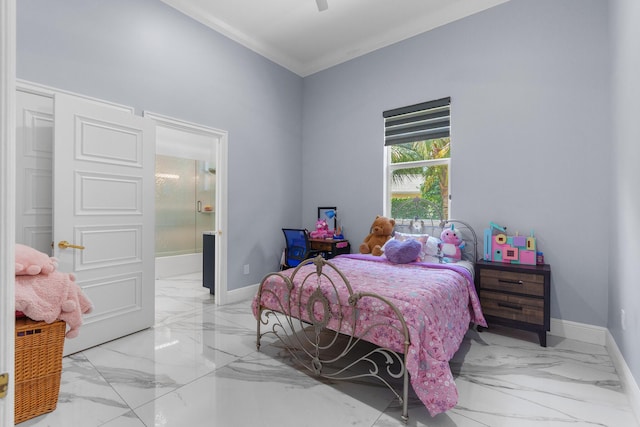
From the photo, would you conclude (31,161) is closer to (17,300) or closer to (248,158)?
(17,300)

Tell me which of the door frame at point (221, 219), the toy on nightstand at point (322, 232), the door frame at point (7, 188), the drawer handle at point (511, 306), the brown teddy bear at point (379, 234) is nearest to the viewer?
the door frame at point (7, 188)

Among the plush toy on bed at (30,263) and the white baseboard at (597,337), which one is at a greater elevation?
the plush toy on bed at (30,263)

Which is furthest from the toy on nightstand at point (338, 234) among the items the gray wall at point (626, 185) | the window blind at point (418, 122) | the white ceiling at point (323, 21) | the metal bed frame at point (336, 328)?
the gray wall at point (626, 185)

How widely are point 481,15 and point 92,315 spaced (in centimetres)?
472

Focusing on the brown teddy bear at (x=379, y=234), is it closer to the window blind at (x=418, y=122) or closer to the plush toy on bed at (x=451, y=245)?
the plush toy on bed at (x=451, y=245)

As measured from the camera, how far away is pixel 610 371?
2.27m

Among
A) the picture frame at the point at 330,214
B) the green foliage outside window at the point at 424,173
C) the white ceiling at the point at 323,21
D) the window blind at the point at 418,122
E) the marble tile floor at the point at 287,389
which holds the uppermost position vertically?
the white ceiling at the point at 323,21

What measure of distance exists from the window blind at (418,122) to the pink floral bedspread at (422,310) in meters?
1.61

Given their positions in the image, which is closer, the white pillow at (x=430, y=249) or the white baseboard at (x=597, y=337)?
the white baseboard at (x=597, y=337)

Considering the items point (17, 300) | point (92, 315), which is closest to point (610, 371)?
point (17, 300)

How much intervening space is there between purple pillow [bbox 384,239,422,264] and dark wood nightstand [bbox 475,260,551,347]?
579 mm

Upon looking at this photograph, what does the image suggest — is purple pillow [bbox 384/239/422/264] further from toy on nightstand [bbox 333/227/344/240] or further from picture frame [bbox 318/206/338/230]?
picture frame [bbox 318/206/338/230]

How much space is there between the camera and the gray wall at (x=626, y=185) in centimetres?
187

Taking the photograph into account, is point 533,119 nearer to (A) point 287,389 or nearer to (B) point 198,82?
(A) point 287,389
